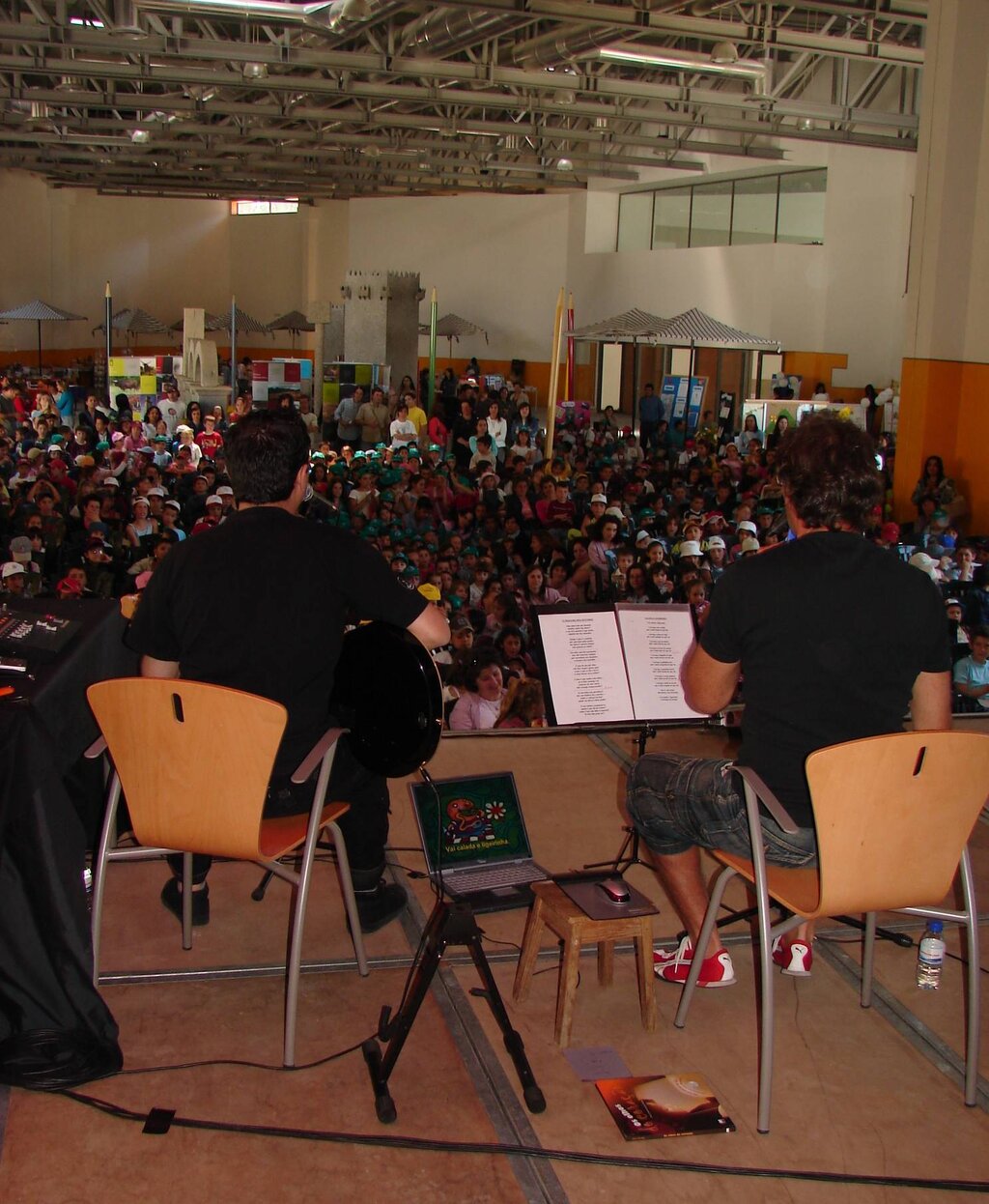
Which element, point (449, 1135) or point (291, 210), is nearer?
point (449, 1135)

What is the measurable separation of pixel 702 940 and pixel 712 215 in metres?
20.9

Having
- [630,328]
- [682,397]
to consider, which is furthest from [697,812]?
[682,397]

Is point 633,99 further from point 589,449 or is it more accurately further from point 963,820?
point 963,820

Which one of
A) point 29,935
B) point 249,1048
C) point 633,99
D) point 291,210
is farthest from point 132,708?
point 291,210

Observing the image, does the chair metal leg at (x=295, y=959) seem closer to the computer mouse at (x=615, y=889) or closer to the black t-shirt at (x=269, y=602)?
the black t-shirt at (x=269, y=602)

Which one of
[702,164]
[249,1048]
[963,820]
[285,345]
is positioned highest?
[702,164]

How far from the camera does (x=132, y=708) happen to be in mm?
2430

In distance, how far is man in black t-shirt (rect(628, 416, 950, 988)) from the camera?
7.76ft

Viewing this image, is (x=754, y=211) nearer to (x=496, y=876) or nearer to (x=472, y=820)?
(x=472, y=820)

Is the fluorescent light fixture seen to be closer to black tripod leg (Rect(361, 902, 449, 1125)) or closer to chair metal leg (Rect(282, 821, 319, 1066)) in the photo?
chair metal leg (Rect(282, 821, 319, 1066))

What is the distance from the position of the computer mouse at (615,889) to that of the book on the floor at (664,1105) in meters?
0.35

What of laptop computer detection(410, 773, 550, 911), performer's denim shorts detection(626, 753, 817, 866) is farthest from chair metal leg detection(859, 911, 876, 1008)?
laptop computer detection(410, 773, 550, 911)

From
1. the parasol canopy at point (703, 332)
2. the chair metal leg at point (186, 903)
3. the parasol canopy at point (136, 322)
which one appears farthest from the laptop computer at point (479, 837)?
A: the parasol canopy at point (136, 322)

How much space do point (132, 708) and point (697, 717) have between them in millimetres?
1549
